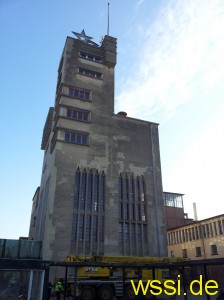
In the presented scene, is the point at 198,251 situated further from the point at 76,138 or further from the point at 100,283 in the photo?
the point at 100,283

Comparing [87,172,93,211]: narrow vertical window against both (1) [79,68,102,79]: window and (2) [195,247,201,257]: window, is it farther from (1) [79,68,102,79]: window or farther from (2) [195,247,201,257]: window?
(2) [195,247,201,257]: window

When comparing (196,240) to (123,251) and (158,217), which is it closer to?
(158,217)

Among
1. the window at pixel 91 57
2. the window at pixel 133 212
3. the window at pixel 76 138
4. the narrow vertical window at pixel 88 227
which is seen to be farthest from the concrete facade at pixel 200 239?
the window at pixel 91 57

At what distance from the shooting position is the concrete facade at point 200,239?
47344 mm

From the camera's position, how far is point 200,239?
2025 inches

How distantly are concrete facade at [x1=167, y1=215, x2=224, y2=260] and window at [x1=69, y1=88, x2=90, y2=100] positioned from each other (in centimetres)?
3021

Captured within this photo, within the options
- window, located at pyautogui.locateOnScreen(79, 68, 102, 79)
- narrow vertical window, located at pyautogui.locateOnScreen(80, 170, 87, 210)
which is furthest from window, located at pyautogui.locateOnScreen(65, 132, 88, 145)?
window, located at pyautogui.locateOnScreen(79, 68, 102, 79)

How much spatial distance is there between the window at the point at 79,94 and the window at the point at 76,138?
22.3 ft

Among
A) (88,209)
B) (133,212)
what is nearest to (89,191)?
(88,209)

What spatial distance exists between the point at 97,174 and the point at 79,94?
1398 cm

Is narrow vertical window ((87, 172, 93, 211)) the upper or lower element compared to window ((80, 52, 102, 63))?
lower

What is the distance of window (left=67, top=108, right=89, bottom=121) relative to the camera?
44156 millimetres

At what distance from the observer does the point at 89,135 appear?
43.2 meters

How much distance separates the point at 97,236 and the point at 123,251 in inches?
164
